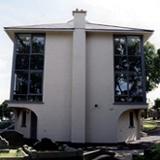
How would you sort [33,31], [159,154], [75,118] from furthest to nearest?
[33,31]
[75,118]
[159,154]

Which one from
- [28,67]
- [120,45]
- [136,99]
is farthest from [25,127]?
[120,45]

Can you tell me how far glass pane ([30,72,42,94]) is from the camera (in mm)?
26031

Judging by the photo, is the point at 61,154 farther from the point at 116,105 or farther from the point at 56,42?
the point at 56,42

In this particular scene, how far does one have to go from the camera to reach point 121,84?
26.3 m

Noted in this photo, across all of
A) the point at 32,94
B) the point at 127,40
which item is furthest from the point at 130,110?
the point at 32,94

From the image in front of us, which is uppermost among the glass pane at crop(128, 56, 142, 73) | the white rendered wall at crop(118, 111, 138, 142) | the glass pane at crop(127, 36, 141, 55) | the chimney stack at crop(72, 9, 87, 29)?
the chimney stack at crop(72, 9, 87, 29)

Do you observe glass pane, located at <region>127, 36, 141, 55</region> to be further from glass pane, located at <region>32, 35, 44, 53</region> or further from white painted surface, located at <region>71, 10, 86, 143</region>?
glass pane, located at <region>32, 35, 44, 53</region>

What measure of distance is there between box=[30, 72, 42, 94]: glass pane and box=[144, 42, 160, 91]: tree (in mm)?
18831

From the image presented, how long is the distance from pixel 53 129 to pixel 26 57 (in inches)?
255

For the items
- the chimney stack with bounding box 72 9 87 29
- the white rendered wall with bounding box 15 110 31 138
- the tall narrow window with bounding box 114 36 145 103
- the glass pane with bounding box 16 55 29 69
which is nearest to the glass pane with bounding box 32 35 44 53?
the glass pane with bounding box 16 55 29 69

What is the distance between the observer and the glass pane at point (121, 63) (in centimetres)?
2655

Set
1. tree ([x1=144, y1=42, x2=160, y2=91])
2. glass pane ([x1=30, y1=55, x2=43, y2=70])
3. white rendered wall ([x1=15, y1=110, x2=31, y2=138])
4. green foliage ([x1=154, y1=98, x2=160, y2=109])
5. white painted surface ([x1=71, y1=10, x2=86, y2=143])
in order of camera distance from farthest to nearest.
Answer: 1. green foliage ([x1=154, y1=98, x2=160, y2=109])
2. tree ([x1=144, y1=42, x2=160, y2=91])
3. white rendered wall ([x1=15, y1=110, x2=31, y2=138])
4. glass pane ([x1=30, y1=55, x2=43, y2=70])
5. white painted surface ([x1=71, y1=10, x2=86, y2=143])

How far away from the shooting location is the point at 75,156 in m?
15.1

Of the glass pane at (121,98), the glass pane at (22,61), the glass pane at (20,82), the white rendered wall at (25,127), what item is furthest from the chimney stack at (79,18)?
the white rendered wall at (25,127)
